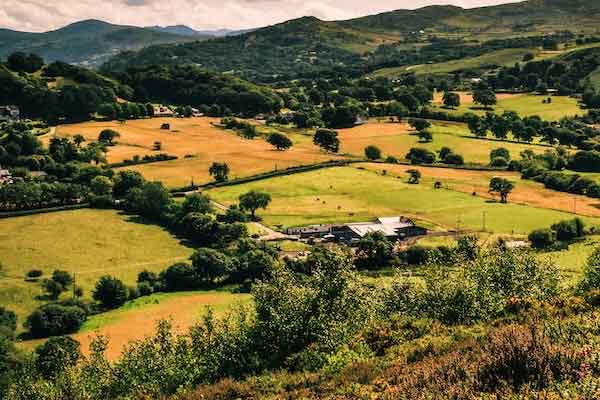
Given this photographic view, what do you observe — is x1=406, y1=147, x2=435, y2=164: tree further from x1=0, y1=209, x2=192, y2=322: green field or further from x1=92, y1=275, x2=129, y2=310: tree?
x1=92, y1=275, x2=129, y2=310: tree

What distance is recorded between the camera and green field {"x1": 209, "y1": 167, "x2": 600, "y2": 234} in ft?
337

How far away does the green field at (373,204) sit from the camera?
337 feet

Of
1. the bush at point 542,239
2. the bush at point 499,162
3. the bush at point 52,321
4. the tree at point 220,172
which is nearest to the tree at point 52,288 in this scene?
the bush at point 52,321

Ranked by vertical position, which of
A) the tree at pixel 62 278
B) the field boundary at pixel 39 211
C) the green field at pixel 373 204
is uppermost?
the field boundary at pixel 39 211

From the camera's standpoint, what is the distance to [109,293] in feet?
248

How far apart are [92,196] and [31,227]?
1499 centimetres

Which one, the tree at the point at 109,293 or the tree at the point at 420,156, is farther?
the tree at the point at 420,156

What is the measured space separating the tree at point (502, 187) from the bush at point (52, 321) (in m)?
77.7

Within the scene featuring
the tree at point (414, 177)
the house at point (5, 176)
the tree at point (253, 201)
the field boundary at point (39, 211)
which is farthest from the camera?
the tree at point (414, 177)

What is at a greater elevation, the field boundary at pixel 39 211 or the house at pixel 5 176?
the house at pixel 5 176

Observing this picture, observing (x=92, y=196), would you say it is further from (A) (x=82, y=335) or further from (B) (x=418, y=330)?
(B) (x=418, y=330)

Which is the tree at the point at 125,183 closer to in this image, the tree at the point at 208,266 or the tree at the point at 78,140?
the tree at the point at 208,266

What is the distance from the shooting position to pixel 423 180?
131 m

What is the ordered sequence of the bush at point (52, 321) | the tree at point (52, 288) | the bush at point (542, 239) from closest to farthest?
the bush at point (52, 321), the tree at point (52, 288), the bush at point (542, 239)
